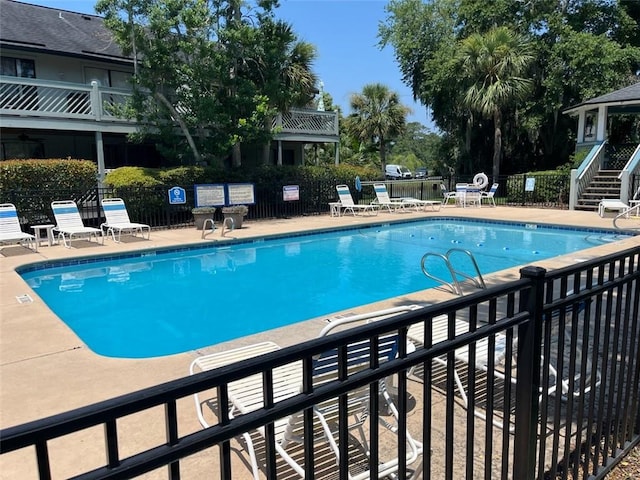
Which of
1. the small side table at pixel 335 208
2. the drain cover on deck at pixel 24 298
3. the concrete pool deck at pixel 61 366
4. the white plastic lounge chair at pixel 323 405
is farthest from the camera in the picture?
the small side table at pixel 335 208

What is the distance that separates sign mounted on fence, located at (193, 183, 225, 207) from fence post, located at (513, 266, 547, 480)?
514 inches

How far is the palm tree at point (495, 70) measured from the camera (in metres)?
20.9

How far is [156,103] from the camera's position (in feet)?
50.3

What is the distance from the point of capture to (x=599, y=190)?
17875 mm

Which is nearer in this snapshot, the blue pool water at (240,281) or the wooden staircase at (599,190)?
the blue pool water at (240,281)

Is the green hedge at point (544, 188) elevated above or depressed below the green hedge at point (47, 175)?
below

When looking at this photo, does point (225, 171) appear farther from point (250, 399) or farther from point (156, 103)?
point (250, 399)

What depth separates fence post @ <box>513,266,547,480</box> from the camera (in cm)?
205

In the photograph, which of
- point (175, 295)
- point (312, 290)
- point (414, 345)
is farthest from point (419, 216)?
point (414, 345)

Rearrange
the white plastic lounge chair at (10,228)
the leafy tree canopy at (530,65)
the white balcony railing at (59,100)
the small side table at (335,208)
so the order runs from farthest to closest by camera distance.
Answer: the leafy tree canopy at (530,65) < the small side table at (335,208) < the white balcony railing at (59,100) < the white plastic lounge chair at (10,228)

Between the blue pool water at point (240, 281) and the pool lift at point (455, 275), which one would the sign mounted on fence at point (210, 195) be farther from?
the pool lift at point (455, 275)

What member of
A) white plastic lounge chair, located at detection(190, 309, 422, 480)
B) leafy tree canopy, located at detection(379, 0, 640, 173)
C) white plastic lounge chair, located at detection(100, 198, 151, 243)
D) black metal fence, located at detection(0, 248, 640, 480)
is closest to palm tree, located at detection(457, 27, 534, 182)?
leafy tree canopy, located at detection(379, 0, 640, 173)

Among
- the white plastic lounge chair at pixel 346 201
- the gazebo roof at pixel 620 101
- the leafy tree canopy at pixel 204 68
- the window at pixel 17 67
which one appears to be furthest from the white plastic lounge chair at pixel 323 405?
the window at pixel 17 67

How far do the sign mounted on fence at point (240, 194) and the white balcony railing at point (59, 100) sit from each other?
2447 mm
